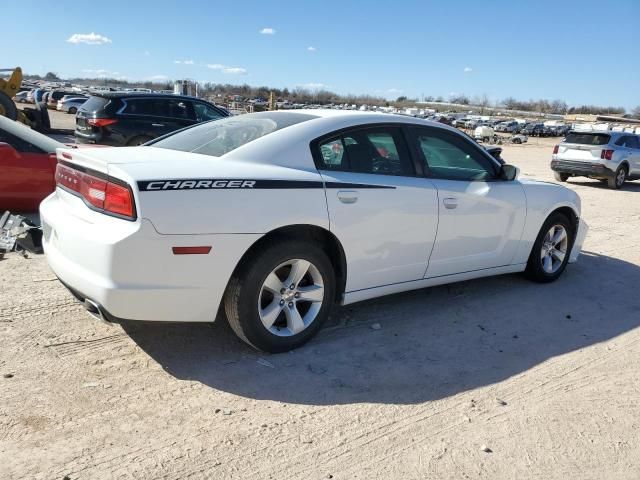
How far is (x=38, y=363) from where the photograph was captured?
11.3 ft

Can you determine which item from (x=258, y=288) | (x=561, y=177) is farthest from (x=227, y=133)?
(x=561, y=177)

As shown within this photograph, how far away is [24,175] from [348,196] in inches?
174

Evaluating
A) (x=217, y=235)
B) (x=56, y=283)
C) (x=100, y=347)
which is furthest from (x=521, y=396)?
(x=56, y=283)

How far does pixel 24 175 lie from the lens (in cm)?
643

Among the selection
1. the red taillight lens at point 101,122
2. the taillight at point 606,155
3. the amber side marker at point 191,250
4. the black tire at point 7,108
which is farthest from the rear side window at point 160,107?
the taillight at point 606,155

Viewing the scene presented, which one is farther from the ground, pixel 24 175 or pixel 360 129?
pixel 360 129

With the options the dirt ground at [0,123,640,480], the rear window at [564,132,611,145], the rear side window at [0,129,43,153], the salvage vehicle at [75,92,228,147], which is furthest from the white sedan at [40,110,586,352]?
the rear window at [564,132,611,145]

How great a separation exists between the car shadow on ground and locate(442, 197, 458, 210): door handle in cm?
92

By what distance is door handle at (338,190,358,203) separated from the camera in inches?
149

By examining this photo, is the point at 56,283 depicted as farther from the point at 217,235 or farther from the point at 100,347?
the point at 217,235

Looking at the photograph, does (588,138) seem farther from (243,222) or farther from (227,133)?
(243,222)

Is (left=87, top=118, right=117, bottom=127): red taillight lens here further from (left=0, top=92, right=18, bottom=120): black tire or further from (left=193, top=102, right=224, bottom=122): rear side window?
(left=0, top=92, right=18, bottom=120): black tire

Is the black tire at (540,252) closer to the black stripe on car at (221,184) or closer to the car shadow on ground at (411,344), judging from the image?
the car shadow on ground at (411,344)

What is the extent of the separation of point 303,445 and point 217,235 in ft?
4.06
